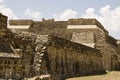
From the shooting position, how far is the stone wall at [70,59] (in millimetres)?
21453

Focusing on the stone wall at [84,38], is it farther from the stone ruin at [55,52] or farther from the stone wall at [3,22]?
the stone wall at [3,22]

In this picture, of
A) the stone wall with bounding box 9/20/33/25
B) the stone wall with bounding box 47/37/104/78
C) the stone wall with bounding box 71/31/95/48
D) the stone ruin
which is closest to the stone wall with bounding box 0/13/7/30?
the stone ruin

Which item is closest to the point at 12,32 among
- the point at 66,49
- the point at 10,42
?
the point at 10,42

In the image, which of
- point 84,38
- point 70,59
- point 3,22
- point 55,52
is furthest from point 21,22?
point 3,22

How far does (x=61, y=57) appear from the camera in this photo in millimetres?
23250

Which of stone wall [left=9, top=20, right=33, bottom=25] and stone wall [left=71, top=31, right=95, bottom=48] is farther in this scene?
stone wall [left=9, top=20, right=33, bottom=25]

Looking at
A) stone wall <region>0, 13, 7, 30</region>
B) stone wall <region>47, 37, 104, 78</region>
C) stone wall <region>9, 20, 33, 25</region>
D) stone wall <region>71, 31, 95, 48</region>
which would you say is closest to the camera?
stone wall <region>0, 13, 7, 30</region>

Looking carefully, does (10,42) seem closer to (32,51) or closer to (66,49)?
(32,51)

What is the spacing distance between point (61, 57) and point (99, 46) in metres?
18.9

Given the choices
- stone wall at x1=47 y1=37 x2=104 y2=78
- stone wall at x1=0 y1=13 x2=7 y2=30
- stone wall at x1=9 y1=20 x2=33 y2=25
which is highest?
stone wall at x1=9 y1=20 x2=33 y2=25

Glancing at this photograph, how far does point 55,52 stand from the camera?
21969 millimetres

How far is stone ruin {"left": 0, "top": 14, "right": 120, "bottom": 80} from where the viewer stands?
52.3ft

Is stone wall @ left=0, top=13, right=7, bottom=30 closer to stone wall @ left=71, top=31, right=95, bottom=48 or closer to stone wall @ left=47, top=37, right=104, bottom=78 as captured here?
stone wall @ left=47, top=37, right=104, bottom=78

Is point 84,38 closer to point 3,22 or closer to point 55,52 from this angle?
point 55,52
